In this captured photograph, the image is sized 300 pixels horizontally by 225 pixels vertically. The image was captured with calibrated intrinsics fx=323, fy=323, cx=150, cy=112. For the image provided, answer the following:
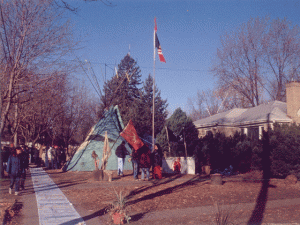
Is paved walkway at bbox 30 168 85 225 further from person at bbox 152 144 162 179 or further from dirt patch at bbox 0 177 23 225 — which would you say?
person at bbox 152 144 162 179

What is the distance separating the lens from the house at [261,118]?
2131 centimetres

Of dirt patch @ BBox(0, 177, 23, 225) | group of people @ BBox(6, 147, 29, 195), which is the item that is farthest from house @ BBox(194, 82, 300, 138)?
dirt patch @ BBox(0, 177, 23, 225)

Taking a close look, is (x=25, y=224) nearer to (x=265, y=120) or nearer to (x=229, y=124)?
(x=265, y=120)

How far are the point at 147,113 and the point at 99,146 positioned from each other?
16048 mm

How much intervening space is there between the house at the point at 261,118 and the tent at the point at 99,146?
8321 mm

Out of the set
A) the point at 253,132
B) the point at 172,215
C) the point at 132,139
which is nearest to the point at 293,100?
the point at 253,132

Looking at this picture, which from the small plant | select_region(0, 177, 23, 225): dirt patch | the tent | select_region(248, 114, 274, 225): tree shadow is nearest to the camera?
the small plant

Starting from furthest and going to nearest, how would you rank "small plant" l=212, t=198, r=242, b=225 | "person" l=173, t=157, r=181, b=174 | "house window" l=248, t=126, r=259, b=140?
"house window" l=248, t=126, r=259, b=140, "person" l=173, t=157, r=181, b=174, "small plant" l=212, t=198, r=242, b=225

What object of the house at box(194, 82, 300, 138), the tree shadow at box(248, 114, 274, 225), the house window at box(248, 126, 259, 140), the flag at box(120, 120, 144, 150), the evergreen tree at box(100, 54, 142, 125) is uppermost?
the evergreen tree at box(100, 54, 142, 125)

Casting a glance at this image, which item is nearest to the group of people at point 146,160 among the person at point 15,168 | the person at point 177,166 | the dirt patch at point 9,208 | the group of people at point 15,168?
the person at point 177,166

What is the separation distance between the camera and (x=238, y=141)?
20.5 metres

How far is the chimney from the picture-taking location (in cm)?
2098

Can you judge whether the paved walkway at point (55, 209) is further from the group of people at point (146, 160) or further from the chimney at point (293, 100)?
the chimney at point (293, 100)

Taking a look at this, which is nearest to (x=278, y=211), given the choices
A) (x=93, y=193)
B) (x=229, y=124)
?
(x=93, y=193)
